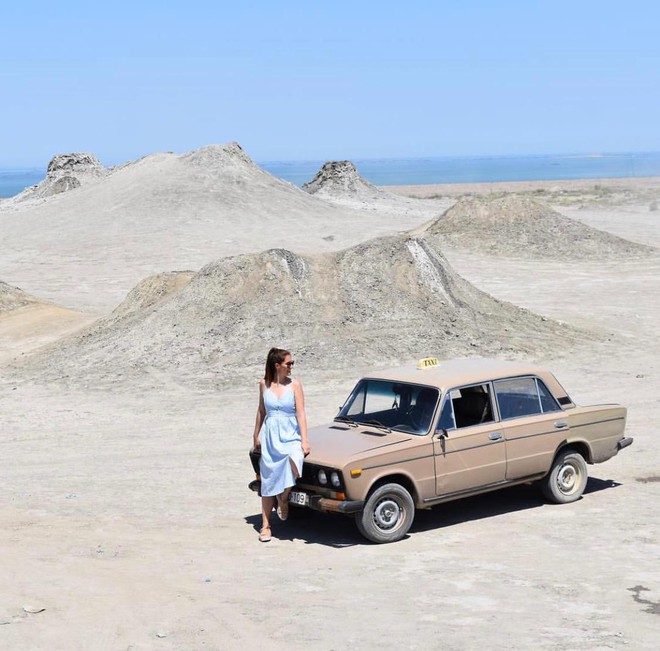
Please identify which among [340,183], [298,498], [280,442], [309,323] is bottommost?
[298,498]

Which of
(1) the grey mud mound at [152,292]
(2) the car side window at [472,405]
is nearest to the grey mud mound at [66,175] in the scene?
(1) the grey mud mound at [152,292]

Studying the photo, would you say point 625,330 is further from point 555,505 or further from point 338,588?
point 338,588

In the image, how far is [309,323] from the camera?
923 inches

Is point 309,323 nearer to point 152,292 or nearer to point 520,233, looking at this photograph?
point 152,292

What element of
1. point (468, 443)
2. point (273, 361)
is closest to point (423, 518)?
point (468, 443)

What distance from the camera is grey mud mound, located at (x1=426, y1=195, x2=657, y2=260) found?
45.5m

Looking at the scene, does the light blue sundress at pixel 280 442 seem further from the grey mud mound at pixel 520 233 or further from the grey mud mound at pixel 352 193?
the grey mud mound at pixel 352 193

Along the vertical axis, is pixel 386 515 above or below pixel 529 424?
below

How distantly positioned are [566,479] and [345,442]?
9.23 feet

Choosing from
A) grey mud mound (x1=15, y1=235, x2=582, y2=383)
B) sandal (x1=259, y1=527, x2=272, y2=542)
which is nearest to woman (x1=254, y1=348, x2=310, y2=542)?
sandal (x1=259, y1=527, x2=272, y2=542)

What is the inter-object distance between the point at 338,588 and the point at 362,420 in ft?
8.28

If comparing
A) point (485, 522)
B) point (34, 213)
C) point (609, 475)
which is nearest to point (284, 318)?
point (609, 475)

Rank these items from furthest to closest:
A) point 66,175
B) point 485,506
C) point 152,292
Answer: point 66,175
point 152,292
point 485,506

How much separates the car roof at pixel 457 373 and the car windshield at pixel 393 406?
9 centimetres
